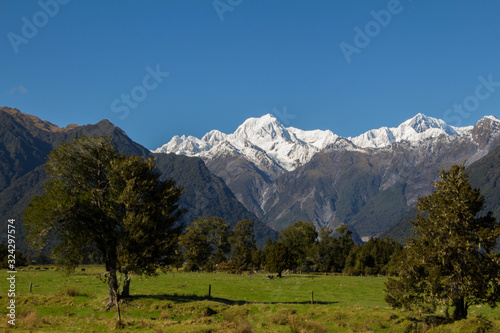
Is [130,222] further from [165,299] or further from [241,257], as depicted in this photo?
[241,257]

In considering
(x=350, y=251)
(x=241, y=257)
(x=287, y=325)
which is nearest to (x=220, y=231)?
(x=241, y=257)

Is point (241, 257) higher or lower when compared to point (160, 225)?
lower

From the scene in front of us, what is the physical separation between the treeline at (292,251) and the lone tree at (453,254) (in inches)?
3459

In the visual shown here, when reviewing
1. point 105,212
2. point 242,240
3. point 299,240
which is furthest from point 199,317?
point 242,240

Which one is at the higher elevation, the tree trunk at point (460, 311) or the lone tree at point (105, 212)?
the lone tree at point (105, 212)

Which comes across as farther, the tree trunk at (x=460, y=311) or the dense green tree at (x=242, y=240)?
the dense green tree at (x=242, y=240)

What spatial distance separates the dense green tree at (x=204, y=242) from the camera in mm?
133750

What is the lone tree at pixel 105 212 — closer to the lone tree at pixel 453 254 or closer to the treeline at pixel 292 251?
the lone tree at pixel 453 254

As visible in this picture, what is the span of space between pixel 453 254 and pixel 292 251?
394ft

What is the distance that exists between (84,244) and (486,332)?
35007 mm

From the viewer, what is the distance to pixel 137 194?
41.4m

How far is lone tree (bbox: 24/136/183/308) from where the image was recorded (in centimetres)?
3900

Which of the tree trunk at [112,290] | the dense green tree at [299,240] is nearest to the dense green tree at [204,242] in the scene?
the dense green tree at [299,240]

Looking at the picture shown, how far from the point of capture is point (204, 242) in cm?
13875
